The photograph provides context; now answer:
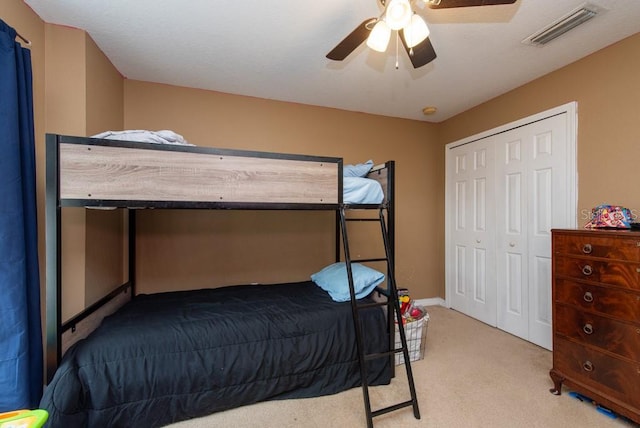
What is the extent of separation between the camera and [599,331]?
1822mm

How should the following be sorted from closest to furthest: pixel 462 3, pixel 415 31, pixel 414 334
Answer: pixel 462 3, pixel 415 31, pixel 414 334

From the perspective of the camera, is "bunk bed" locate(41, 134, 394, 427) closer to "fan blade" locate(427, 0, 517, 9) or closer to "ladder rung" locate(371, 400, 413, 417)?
"ladder rung" locate(371, 400, 413, 417)

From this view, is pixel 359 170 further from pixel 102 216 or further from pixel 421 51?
pixel 102 216

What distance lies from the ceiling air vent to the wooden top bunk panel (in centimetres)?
165

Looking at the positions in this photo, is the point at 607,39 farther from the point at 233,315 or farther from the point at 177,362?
the point at 177,362

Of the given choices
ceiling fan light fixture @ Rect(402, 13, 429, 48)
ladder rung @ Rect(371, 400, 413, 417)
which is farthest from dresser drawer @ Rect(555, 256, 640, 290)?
ceiling fan light fixture @ Rect(402, 13, 429, 48)

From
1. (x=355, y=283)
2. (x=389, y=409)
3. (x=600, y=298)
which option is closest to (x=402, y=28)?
(x=355, y=283)

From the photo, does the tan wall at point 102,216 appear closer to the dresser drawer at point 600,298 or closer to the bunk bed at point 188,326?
the bunk bed at point 188,326

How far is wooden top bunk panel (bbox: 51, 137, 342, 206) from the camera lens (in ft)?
5.06

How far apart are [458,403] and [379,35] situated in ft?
7.47

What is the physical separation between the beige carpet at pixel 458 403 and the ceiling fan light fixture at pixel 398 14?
7.14 ft

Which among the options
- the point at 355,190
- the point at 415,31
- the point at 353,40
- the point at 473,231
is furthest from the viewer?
the point at 473,231

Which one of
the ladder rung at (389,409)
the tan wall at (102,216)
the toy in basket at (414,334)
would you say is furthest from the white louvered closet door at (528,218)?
the tan wall at (102,216)

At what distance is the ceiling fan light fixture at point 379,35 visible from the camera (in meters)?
1.51
